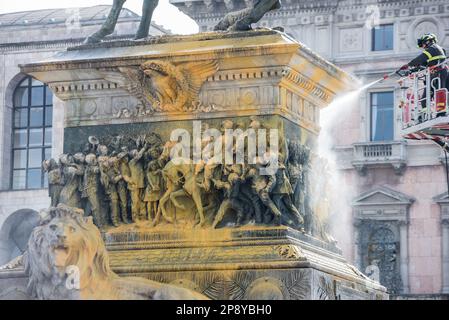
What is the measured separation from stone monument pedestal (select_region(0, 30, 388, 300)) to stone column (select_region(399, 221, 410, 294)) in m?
42.8

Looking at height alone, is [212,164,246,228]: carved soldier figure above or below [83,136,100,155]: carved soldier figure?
below

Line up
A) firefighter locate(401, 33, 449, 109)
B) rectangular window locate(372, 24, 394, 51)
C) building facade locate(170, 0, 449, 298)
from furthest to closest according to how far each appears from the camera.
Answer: rectangular window locate(372, 24, 394, 51), building facade locate(170, 0, 449, 298), firefighter locate(401, 33, 449, 109)

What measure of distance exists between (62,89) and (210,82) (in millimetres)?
1690

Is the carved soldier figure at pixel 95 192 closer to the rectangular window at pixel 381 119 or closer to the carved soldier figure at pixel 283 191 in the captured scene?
the carved soldier figure at pixel 283 191

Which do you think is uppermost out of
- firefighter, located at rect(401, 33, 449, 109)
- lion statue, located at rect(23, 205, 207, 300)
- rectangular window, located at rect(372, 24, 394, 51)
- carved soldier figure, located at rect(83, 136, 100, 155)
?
rectangular window, located at rect(372, 24, 394, 51)

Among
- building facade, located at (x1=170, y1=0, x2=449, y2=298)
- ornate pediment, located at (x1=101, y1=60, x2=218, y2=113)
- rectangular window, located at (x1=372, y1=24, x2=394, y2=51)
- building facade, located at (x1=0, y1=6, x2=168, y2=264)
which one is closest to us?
ornate pediment, located at (x1=101, y1=60, x2=218, y2=113)

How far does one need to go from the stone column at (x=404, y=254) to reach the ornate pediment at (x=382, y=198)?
0.76 metres

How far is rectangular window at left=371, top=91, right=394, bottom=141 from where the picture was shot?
2458 inches

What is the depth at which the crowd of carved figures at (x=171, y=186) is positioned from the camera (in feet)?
57.8

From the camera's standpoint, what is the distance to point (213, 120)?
18.0 metres

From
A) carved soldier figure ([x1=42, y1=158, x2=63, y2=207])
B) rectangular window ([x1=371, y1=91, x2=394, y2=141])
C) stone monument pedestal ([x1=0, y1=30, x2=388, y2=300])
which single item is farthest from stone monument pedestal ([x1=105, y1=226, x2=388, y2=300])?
rectangular window ([x1=371, y1=91, x2=394, y2=141])

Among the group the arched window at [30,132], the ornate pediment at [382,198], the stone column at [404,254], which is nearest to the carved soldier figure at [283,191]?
the stone column at [404,254]

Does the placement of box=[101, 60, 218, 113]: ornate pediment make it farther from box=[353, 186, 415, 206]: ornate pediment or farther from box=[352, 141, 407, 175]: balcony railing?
box=[353, 186, 415, 206]: ornate pediment
